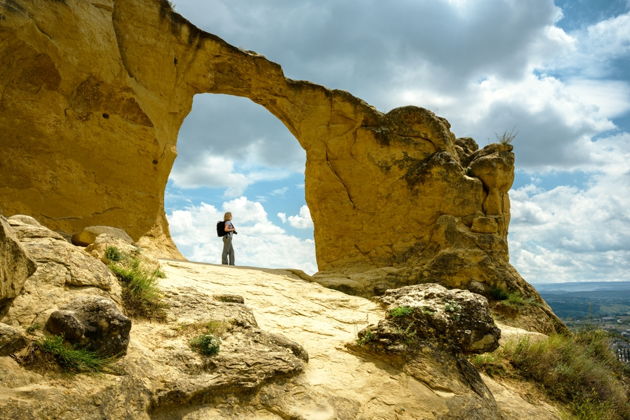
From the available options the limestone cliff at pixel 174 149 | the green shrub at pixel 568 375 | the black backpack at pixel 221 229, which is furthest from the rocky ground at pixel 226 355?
the black backpack at pixel 221 229

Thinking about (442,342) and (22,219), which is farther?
(442,342)

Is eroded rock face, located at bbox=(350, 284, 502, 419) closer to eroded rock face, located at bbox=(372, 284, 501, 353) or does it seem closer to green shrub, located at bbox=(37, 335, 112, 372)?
eroded rock face, located at bbox=(372, 284, 501, 353)

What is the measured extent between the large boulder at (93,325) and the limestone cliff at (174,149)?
613 cm

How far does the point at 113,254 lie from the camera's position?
4.89m

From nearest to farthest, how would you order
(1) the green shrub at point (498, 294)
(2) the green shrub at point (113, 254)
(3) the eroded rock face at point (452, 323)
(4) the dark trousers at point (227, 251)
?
(2) the green shrub at point (113, 254)
(3) the eroded rock face at point (452, 323)
(1) the green shrub at point (498, 294)
(4) the dark trousers at point (227, 251)

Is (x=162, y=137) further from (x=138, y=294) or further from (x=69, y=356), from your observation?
(x=69, y=356)

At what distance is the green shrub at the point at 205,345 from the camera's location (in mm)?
3775

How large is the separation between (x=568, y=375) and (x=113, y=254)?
612 centimetres

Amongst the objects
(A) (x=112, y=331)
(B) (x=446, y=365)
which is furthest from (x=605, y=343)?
(A) (x=112, y=331)

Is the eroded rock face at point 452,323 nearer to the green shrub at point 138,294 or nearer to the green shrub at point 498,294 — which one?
the green shrub at point 138,294

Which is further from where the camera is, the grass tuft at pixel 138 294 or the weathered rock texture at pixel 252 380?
the grass tuft at pixel 138 294

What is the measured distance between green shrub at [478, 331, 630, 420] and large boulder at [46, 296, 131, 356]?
4.47m

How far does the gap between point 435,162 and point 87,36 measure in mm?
8401

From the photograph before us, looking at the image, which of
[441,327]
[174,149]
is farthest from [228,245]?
[441,327]
